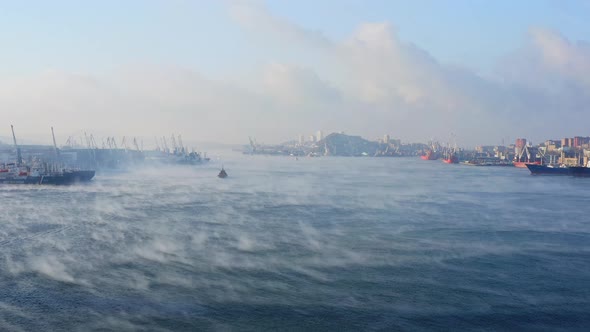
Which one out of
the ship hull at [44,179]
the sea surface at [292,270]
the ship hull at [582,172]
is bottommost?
the ship hull at [582,172]

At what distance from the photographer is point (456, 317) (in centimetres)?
625

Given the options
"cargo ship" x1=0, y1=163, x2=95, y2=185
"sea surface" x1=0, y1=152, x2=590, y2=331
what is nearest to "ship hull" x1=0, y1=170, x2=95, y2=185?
"cargo ship" x1=0, y1=163, x2=95, y2=185

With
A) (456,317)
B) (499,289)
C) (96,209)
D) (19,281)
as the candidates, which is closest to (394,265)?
(499,289)

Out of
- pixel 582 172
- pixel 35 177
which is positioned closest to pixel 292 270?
pixel 35 177

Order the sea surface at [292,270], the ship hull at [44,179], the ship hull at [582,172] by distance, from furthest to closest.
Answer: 1. the ship hull at [582,172]
2. the ship hull at [44,179]
3. the sea surface at [292,270]

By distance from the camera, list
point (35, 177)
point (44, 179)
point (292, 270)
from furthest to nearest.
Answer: point (35, 177) → point (44, 179) → point (292, 270)

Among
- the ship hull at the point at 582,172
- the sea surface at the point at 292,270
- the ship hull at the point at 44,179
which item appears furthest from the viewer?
the ship hull at the point at 582,172

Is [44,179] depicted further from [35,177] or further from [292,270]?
[292,270]

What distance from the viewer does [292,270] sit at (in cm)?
828

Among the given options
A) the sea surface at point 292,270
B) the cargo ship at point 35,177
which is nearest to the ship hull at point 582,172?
the sea surface at point 292,270

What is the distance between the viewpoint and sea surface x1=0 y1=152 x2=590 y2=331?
617 cm

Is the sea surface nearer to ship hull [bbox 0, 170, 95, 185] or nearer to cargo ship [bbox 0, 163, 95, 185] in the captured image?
ship hull [bbox 0, 170, 95, 185]

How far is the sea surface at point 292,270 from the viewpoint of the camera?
6.17m

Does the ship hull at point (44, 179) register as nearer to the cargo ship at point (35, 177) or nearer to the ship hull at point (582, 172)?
the cargo ship at point (35, 177)
